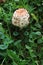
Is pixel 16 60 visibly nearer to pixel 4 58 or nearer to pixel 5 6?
pixel 4 58

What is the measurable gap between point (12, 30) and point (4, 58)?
0.41 metres

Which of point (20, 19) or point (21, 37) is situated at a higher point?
point (20, 19)

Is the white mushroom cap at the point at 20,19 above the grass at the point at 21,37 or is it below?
above

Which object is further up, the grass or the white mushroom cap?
the white mushroom cap

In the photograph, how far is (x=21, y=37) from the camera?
229cm

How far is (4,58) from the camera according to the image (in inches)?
80.3

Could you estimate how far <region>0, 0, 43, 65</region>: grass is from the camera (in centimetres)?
204

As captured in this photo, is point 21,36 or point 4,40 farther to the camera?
point 21,36

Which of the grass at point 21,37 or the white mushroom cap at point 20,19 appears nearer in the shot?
the grass at point 21,37

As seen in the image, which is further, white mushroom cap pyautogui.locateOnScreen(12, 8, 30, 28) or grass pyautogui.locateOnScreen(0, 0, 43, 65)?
white mushroom cap pyautogui.locateOnScreen(12, 8, 30, 28)

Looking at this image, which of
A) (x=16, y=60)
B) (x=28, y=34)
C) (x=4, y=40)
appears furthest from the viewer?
(x=28, y=34)

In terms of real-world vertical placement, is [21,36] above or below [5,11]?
below

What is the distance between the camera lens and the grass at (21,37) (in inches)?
80.2

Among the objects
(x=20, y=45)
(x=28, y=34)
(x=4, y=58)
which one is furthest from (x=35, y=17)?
(x=4, y=58)
